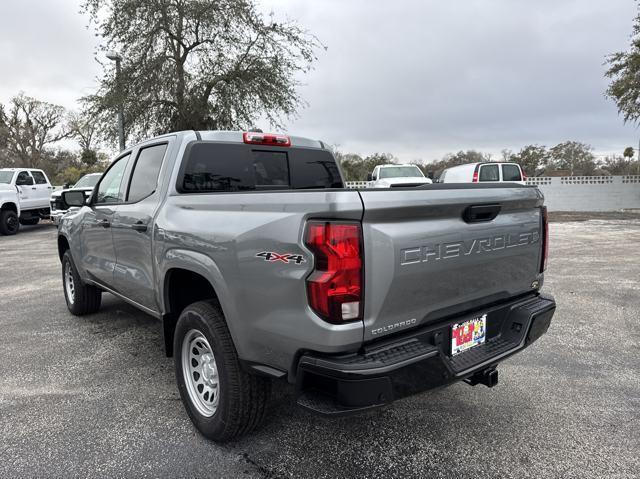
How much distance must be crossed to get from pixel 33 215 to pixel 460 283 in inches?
718

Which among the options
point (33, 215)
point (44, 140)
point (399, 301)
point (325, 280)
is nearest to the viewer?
point (325, 280)

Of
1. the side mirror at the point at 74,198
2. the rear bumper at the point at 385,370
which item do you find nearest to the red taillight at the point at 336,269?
the rear bumper at the point at 385,370

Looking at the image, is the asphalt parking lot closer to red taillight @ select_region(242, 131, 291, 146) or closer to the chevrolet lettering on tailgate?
the chevrolet lettering on tailgate

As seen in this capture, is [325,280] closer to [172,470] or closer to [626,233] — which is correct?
[172,470]

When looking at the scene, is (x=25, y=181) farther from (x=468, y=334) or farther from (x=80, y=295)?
(x=468, y=334)

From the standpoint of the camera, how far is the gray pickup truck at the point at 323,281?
6.44ft

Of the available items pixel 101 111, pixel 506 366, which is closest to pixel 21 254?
pixel 101 111

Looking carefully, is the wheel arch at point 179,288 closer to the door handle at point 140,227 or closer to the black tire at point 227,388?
the black tire at point 227,388

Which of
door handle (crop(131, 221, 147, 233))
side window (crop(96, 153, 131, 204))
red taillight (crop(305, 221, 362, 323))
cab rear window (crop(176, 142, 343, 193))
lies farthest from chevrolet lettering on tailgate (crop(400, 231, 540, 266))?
side window (crop(96, 153, 131, 204))

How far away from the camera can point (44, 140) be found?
145ft

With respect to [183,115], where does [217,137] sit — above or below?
below

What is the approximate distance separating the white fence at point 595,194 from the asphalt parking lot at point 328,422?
1985 cm

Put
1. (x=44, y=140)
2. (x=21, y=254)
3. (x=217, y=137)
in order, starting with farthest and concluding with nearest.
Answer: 1. (x=44, y=140)
2. (x=21, y=254)
3. (x=217, y=137)

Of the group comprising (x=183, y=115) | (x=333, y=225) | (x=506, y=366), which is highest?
(x=183, y=115)
